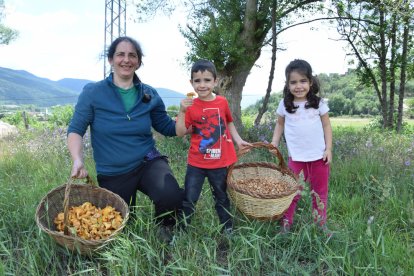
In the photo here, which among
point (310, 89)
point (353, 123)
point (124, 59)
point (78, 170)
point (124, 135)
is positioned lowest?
point (353, 123)

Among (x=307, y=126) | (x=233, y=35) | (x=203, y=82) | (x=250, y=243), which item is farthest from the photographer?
(x=233, y=35)

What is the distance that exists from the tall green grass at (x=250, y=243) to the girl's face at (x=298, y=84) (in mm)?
743

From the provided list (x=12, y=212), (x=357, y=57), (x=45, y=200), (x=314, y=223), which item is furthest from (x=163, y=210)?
(x=357, y=57)

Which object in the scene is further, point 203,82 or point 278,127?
point 278,127

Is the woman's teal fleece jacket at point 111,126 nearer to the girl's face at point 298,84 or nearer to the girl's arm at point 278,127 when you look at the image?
the girl's arm at point 278,127

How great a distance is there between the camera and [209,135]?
2.60 metres

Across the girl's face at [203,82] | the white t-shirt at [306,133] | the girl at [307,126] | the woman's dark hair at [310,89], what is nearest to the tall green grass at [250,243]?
the girl at [307,126]

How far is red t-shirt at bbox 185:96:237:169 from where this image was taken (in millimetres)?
2590

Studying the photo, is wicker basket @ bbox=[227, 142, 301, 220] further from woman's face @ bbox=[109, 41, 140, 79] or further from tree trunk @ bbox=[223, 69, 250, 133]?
tree trunk @ bbox=[223, 69, 250, 133]

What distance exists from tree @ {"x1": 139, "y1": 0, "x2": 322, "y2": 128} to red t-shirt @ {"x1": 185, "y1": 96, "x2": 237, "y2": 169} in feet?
12.0

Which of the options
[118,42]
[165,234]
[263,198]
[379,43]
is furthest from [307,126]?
[379,43]

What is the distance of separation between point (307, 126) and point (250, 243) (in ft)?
3.19

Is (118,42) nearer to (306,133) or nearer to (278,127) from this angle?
(278,127)

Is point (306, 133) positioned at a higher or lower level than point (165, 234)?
higher
